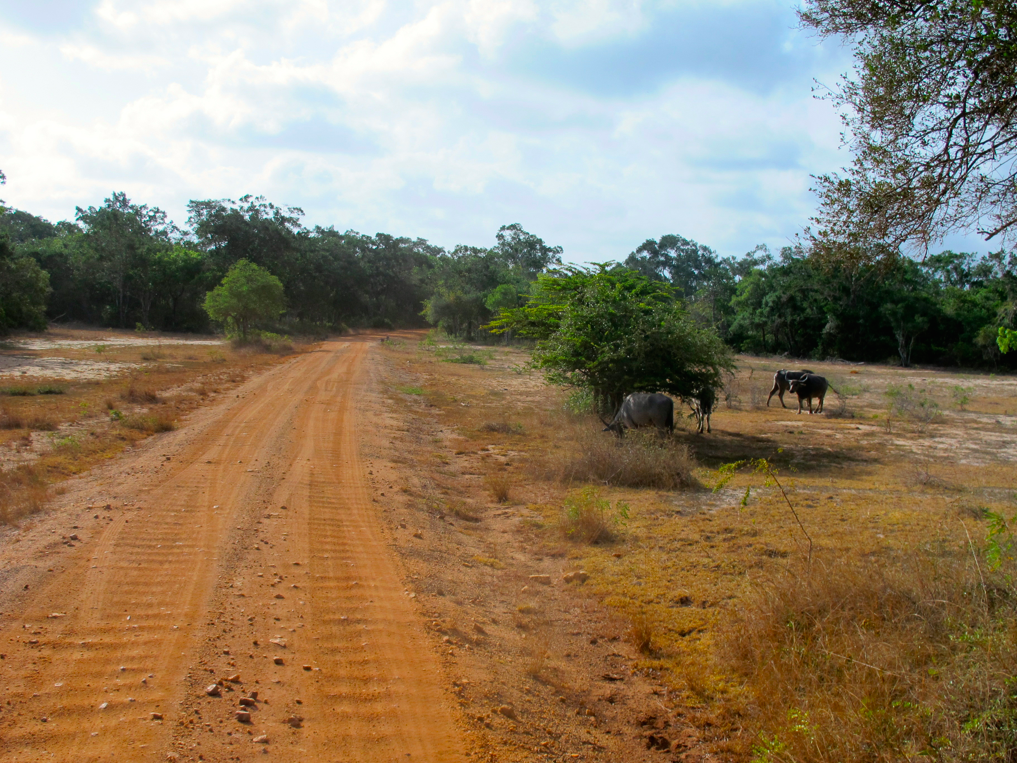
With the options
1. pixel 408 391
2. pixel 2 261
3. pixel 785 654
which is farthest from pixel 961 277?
pixel 2 261

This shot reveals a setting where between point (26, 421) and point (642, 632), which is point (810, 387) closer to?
point (642, 632)

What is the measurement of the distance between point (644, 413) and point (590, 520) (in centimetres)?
590

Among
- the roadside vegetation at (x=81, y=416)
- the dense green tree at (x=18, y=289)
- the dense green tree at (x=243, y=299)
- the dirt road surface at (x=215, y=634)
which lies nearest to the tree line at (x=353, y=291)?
the dense green tree at (x=18, y=289)

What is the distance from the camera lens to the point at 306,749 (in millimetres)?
3686

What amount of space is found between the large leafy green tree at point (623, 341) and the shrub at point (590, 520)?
243 inches

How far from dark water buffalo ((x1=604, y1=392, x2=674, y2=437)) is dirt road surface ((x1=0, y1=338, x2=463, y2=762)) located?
6.50m

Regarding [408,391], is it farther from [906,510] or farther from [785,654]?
[785,654]

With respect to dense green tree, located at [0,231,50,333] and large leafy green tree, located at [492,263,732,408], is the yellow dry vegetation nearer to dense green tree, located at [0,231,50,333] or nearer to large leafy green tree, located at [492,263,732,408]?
large leafy green tree, located at [492,263,732,408]

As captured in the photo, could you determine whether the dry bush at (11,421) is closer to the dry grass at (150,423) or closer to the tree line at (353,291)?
the dry grass at (150,423)

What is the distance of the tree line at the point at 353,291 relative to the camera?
45.8 meters

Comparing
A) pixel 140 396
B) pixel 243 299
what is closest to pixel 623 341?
pixel 140 396

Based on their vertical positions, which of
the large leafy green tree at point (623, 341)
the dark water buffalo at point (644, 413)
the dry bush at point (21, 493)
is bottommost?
the dry bush at point (21, 493)

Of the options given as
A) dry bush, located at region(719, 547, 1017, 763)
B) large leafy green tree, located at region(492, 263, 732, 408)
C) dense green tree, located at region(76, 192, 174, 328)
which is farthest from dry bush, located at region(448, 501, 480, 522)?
dense green tree, located at region(76, 192, 174, 328)

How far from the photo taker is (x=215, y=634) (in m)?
4.87
